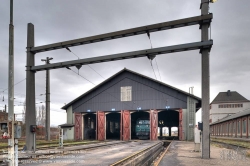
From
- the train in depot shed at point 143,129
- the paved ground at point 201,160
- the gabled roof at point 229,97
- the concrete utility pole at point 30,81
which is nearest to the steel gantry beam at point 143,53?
the concrete utility pole at point 30,81

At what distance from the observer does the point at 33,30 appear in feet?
59.5

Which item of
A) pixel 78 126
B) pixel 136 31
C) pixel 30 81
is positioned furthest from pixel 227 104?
pixel 30 81

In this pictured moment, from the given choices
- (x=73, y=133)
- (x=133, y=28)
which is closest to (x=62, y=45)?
(x=133, y=28)

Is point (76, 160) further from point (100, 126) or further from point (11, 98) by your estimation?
point (100, 126)

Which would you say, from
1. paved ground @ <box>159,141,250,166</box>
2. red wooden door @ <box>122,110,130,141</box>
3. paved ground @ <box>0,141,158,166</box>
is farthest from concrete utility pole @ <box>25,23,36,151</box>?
red wooden door @ <box>122,110,130,141</box>

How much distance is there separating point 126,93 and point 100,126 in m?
7.78

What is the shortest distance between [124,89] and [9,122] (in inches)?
1350

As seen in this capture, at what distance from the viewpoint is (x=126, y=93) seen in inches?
1646

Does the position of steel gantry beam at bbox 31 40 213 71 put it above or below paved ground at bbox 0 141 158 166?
above

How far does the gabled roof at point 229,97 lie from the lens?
83.9 metres

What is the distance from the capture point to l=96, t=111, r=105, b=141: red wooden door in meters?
42.2

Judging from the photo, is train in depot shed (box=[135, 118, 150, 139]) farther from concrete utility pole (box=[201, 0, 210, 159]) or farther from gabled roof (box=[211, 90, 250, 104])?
gabled roof (box=[211, 90, 250, 104])

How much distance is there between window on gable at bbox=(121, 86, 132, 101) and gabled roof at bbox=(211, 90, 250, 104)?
56.8 m

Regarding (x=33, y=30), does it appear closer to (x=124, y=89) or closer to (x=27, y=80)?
(x=27, y=80)
